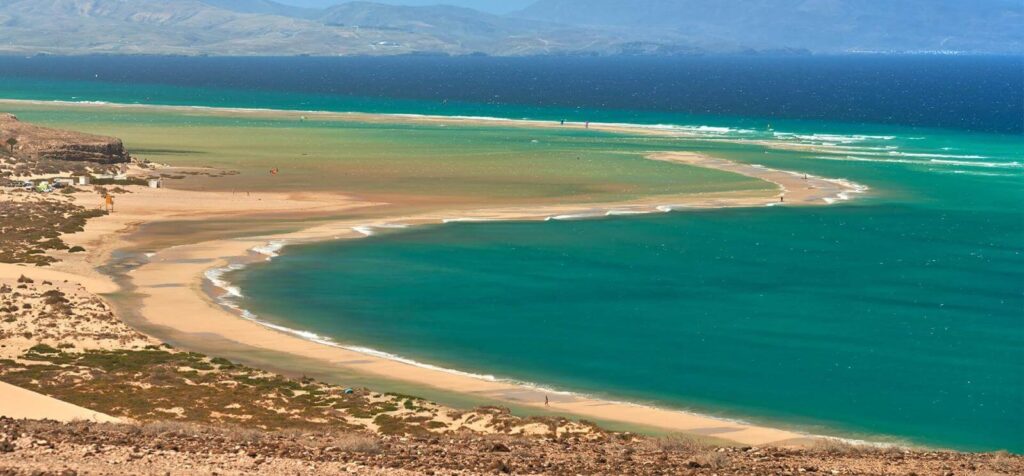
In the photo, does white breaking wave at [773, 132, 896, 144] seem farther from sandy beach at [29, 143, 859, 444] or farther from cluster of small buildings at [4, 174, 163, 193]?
cluster of small buildings at [4, 174, 163, 193]

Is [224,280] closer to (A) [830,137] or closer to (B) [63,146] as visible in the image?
(B) [63,146]

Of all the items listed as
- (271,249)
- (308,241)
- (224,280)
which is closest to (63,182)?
(308,241)

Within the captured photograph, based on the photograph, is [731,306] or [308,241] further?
[308,241]

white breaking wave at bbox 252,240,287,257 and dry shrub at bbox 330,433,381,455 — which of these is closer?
dry shrub at bbox 330,433,381,455

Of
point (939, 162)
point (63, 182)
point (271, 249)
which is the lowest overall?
point (271, 249)

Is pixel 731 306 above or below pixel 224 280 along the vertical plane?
above

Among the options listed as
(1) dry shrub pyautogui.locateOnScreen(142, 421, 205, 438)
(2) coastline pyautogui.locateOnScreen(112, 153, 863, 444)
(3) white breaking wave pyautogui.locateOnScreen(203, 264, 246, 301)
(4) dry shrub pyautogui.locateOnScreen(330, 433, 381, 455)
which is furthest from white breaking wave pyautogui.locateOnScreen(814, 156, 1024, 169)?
(1) dry shrub pyautogui.locateOnScreen(142, 421, 205, 438)

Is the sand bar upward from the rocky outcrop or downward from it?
downward

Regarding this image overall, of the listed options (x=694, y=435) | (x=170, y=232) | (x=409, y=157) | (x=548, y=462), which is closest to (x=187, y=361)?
(x=694, y=435)
